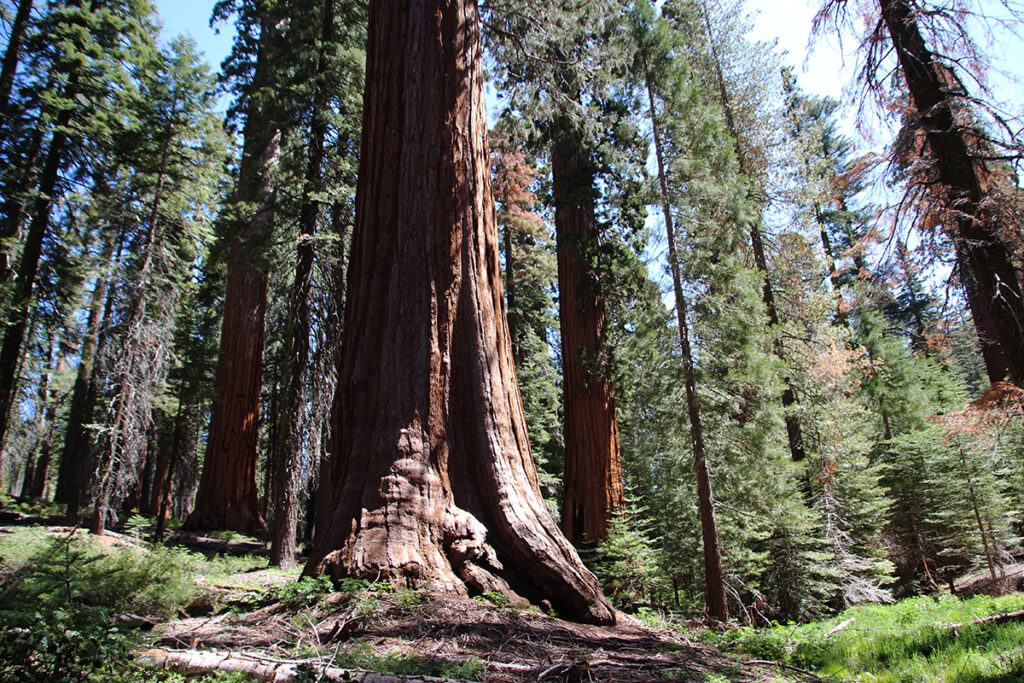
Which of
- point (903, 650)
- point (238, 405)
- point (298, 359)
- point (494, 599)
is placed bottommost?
point (903, 650)

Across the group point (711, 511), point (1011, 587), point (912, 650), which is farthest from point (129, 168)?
point (1011, 587)

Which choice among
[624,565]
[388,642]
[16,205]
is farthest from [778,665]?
[16,205]

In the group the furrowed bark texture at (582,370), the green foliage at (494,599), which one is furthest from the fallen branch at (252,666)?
the furrowed bark texture at (582,370)

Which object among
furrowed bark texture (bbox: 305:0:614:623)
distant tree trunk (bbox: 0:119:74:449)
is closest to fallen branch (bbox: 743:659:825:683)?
furrowed bark texture (bbox: 305:0:614:623)

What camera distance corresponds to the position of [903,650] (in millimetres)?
4648

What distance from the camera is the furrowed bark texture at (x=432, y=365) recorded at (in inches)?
170

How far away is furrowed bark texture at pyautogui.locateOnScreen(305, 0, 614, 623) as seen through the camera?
4309 millimetres

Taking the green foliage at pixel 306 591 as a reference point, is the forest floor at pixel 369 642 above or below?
below

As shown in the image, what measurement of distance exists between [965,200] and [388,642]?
735 centimetres

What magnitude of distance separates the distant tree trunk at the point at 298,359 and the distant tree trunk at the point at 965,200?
960 cm

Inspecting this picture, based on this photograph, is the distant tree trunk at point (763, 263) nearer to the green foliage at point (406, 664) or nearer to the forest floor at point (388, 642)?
the forest floor at point (388, 642)

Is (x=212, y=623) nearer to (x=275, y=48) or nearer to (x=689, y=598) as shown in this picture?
(x=689, y=598)

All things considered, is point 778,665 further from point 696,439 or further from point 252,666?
point 696,439

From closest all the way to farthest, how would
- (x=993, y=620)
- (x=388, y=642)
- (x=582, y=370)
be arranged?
1. (x=388, y=642)
2. (x=993, y=620)
3. (x=582, y=370)
